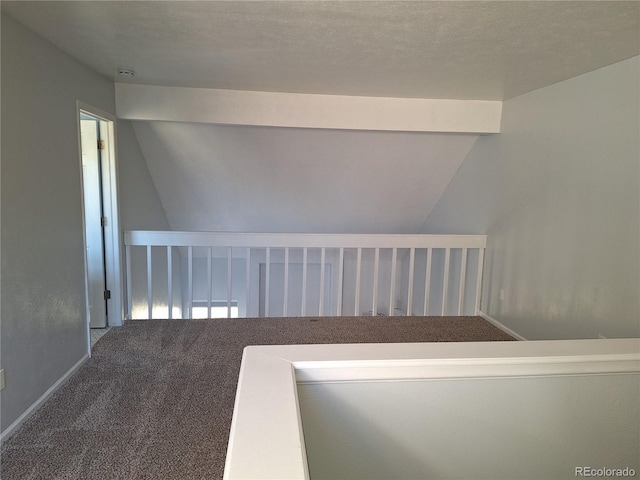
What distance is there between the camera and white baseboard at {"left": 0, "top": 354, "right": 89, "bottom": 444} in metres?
2.05

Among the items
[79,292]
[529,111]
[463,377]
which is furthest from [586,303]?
[79,292]

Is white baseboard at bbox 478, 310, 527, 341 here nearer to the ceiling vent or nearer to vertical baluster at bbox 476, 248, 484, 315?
vertical baluster at bbox 476, 248, 484, 315

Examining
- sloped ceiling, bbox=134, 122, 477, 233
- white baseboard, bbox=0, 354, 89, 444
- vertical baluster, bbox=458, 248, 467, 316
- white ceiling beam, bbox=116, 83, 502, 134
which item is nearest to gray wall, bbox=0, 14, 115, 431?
white baseboard, bbox=0, 354, 89, 444

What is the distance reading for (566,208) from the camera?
2.92m

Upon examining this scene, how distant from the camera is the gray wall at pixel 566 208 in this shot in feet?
7.86

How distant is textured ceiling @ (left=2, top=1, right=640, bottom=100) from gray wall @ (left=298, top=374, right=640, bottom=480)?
5.05ft

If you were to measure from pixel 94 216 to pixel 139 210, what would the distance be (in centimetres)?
73

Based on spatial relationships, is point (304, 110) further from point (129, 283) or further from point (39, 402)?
point (39, 402)

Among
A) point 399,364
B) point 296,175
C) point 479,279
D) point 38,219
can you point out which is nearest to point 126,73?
point 38,219

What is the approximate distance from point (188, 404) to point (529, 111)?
11.2ft

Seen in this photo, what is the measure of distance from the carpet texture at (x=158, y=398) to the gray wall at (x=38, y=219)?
0.20 metres

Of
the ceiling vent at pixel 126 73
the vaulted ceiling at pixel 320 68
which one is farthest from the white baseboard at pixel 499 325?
Answer: the ceiling vent at pixel 126 73

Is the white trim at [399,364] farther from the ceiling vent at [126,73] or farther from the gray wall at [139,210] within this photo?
the gray wall at [139,210]

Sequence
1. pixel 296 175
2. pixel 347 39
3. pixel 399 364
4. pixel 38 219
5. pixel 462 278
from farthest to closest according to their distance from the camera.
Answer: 1. pixel 296 175
2. pixel 462 278
3. pixel 38 219
4. pixel 347 39
5. pixel 399 364
